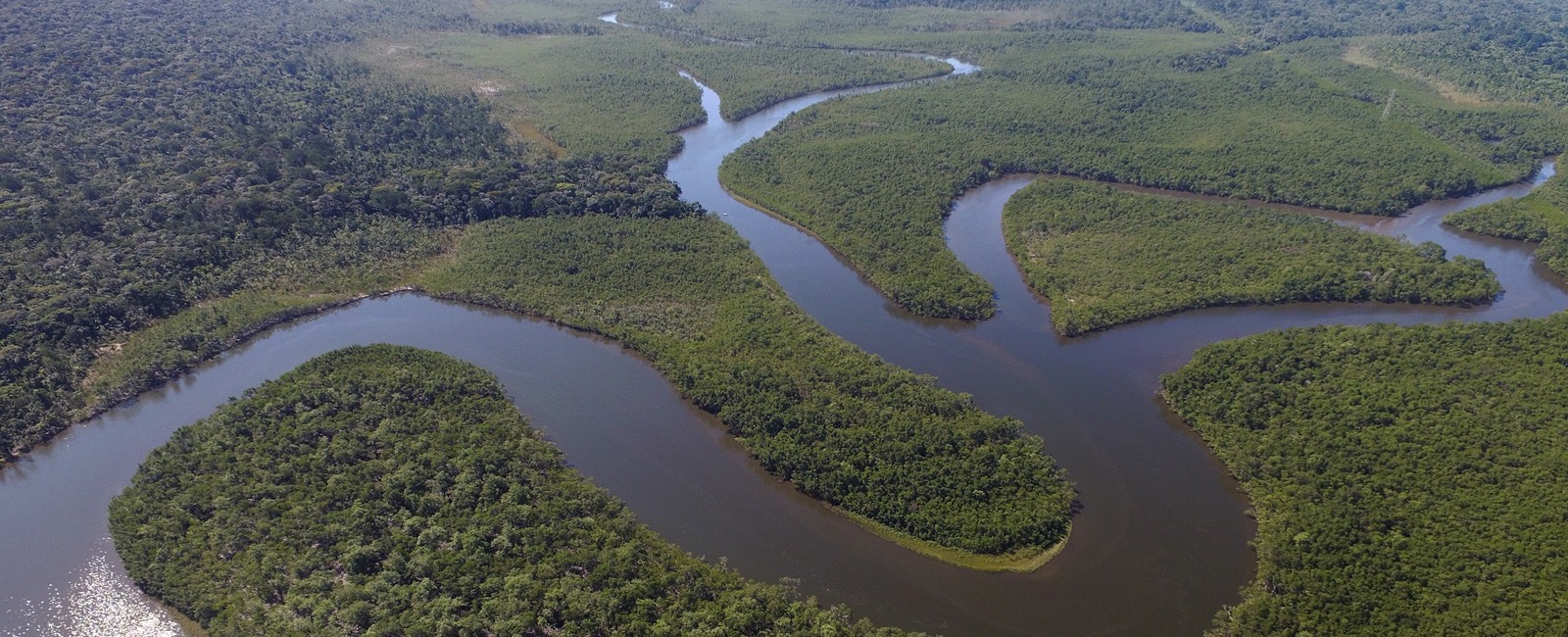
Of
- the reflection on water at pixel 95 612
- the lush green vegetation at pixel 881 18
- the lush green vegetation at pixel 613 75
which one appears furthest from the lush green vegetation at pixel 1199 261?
the lush green vegetation at pixel 881 18

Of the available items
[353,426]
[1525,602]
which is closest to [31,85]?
[353,426]

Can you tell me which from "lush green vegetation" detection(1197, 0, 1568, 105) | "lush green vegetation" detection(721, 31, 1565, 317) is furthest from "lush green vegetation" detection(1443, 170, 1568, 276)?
"lush green vegetation" detection(1197, 0, 1568, 105)

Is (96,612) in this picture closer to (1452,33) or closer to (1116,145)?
(1116,145)

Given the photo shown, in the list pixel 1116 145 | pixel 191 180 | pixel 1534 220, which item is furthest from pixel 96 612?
pixel 1534 220

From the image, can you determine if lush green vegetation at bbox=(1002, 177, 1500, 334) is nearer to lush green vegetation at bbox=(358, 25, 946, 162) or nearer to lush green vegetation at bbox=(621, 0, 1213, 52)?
lush green vegetation at bbox=(358, 25, 946, 162)

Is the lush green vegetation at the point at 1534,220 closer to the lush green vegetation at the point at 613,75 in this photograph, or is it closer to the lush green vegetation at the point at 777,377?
the lush green vegetation at the point at 777,377

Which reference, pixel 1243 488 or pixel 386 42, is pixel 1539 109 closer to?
pixel 1243 488
